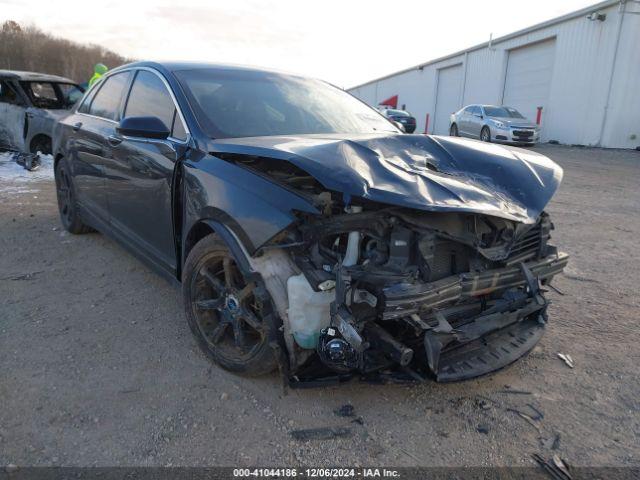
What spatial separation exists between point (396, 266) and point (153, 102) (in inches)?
91.9

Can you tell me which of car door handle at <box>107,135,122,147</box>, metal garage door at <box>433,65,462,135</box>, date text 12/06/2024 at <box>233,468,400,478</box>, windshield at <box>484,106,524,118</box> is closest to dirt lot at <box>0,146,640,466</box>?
date text 12/06/2024 at <box>233,468,400,478</box>

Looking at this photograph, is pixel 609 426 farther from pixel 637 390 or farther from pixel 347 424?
pixel 347 424

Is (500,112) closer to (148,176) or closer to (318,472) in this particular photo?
(148,176)

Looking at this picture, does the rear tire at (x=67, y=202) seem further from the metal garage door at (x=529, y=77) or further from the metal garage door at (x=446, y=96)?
the metal garage door at (x=446, y=96)

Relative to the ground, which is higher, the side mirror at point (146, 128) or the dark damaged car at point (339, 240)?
the side mirror at point (146, 128)

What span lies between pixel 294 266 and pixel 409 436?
3.23ft

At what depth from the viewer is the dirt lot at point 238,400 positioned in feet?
7.13

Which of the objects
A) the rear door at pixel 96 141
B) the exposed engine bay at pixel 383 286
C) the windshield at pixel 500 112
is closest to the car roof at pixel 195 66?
the rear door at pixel 96 141

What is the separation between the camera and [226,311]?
270cm

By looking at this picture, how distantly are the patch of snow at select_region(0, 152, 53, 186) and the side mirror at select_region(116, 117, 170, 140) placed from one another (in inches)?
230

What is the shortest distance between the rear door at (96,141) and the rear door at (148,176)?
0.20 metres

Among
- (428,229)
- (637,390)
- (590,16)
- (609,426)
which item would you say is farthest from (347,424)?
(590,16)

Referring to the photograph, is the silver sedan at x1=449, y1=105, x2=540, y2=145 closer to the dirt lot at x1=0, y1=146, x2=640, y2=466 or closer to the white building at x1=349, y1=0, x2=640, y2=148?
the white building at x1=349, y1=0, x2=640, y2=148

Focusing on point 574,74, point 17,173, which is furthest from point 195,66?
point 574,74
